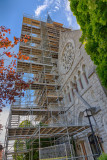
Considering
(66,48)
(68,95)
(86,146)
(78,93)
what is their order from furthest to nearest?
(66,48) < (68,95) < (78,93) < (86,146)

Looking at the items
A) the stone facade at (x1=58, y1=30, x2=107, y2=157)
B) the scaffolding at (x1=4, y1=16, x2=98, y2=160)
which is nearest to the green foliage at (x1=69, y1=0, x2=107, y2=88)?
the stone facade at (x1=58, y1=30, x2=107, y2=157)

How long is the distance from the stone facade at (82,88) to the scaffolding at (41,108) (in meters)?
1.01

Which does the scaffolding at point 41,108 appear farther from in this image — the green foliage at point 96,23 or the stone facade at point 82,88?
the green foliage at point 96,23

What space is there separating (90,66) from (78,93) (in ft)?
11.9

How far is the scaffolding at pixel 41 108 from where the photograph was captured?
9.80 metres

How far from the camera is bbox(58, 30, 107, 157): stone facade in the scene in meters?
8.29

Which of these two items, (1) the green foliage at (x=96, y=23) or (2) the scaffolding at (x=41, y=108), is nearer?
(1) the green foliage at (x=96, y=23)

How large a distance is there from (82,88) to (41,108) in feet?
25.0

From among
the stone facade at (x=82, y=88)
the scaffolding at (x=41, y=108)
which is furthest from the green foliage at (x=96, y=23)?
the scaffolding at (x=41, y=108)

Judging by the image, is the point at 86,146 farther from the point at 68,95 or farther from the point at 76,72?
the point at 76,72

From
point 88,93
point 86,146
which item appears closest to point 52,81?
point 88,93

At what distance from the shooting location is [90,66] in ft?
32.0

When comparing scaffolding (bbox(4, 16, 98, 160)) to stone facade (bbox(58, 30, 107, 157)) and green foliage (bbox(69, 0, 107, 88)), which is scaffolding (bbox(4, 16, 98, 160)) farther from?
green foliage (bbox(69, 0, 107, 88))

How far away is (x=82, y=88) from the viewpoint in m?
12.2
